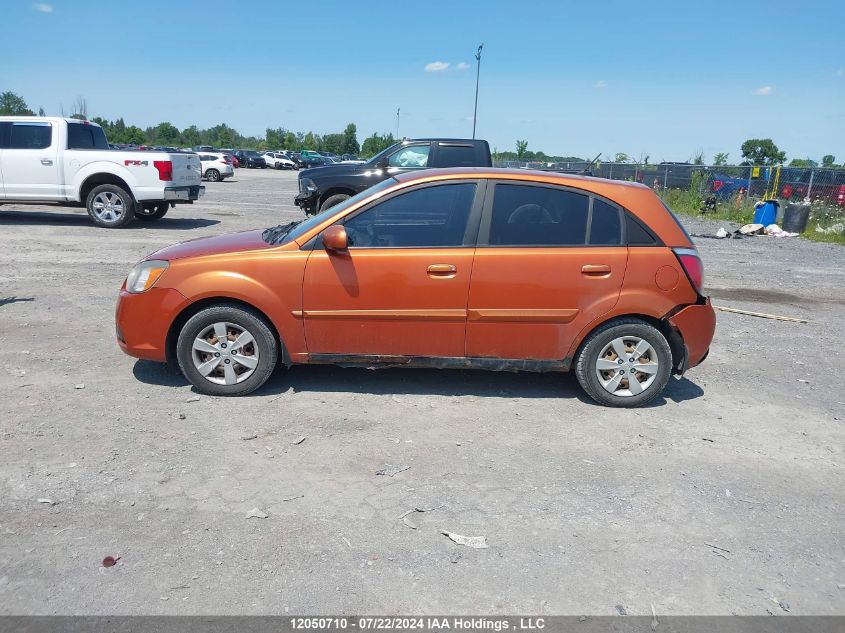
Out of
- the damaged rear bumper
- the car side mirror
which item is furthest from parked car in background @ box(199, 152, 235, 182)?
the damaged rear bumper

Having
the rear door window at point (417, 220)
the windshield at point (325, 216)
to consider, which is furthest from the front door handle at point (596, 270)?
the windshield at point (325, 216)

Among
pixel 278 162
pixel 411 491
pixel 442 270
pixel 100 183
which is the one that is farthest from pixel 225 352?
pixel 278 162

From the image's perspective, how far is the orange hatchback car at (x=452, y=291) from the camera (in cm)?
496

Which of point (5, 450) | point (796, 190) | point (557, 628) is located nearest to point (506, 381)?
point (557, 628)

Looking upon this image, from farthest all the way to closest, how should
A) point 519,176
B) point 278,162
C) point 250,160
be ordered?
point 278,162
point 250,160
point 519,176

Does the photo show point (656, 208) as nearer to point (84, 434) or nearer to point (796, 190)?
point (84, 434)

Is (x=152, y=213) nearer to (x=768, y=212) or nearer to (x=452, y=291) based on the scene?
(x=452, y=291)

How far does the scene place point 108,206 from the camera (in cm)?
1379

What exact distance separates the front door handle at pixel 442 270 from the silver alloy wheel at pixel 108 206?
1085 centimetres

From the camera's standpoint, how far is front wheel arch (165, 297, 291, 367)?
5.03m

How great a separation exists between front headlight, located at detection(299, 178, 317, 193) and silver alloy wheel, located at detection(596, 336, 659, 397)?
10073 mm

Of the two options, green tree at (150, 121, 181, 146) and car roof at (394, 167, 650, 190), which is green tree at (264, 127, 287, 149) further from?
car roof at (394, 167, 650, 190)

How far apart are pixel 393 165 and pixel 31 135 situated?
7.17 metres

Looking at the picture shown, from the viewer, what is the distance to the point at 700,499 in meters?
3.90
